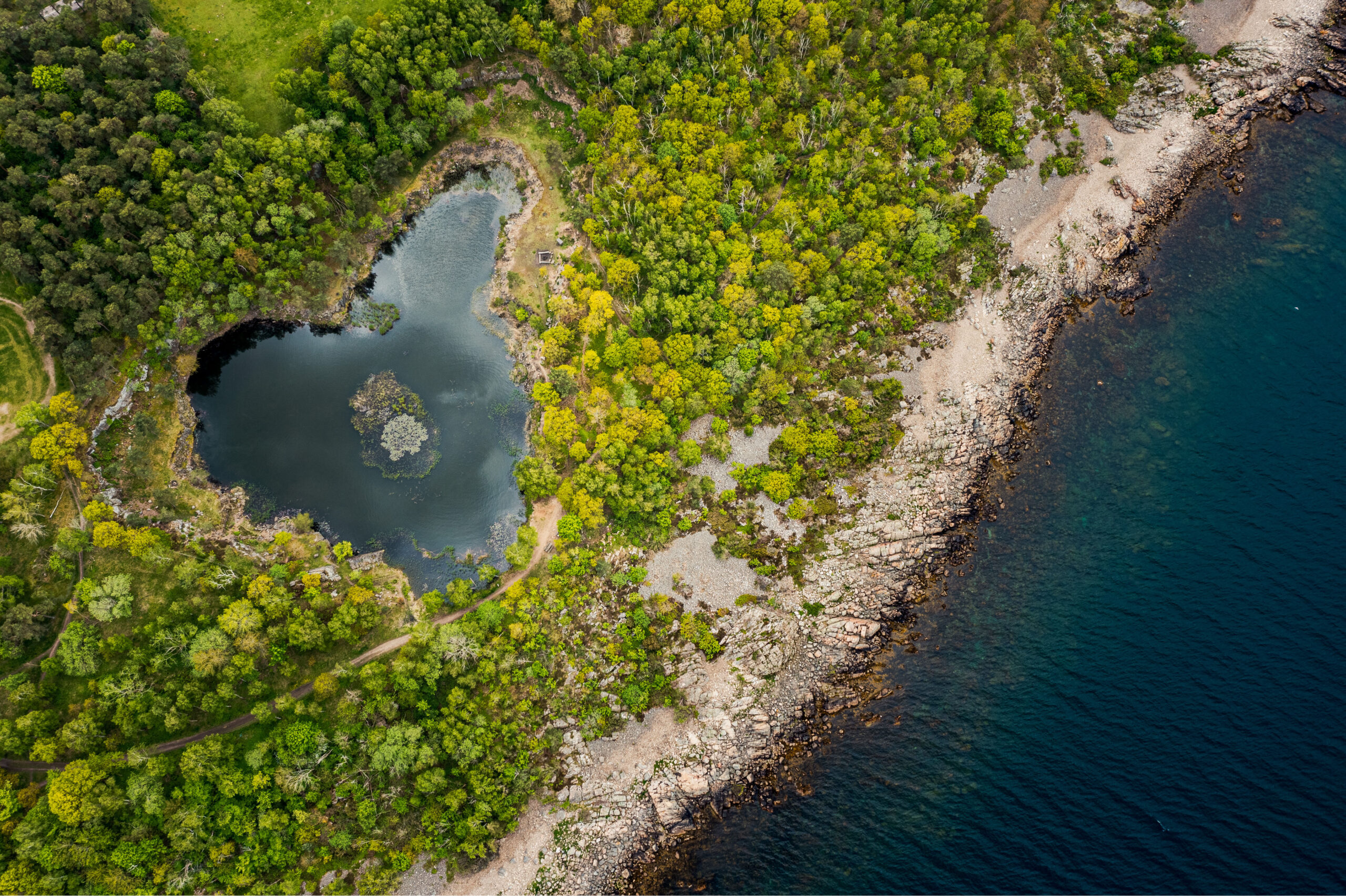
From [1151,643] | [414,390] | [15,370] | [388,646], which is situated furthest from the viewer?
[414,390]

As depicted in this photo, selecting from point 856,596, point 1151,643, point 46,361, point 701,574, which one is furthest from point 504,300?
point 1151,643

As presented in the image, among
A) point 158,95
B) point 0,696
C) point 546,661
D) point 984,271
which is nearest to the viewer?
point 0,696

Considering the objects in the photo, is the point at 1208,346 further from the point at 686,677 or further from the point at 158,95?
the point at 158,95

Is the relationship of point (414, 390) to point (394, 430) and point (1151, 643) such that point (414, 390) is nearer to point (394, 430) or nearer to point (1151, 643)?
point (394, 430)

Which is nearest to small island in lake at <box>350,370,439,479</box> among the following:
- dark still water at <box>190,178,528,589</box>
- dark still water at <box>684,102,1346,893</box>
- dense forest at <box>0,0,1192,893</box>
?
dark still water at <box>190,178,528,589</box>

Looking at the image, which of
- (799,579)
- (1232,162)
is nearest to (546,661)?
(799,579)

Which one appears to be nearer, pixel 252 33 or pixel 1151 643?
pixel 1151 643
